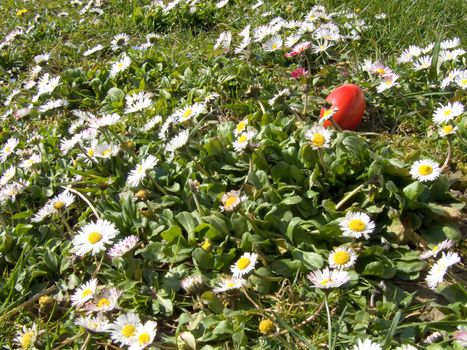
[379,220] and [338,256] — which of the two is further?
[379,220]

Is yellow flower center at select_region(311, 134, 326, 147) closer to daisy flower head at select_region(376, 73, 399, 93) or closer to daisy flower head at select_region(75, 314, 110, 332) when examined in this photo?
daisy flower head at select_region(376, 73, 399, 93)

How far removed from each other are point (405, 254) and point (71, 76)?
2.35 m

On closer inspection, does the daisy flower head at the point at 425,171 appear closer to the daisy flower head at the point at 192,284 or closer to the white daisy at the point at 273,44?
the daisy flower head at the point at 192,284

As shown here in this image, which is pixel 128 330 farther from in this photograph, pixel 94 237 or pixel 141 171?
pixel 141 171

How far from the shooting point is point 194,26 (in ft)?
12.6

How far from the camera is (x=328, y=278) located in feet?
5.32

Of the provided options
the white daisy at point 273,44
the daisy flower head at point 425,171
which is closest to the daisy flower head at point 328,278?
the daisy flower head at point 425,171

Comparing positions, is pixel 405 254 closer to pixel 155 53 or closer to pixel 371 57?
pixel 371 57

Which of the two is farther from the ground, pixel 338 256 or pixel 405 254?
pixel 338 256

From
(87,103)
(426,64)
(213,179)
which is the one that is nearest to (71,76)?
(87,103)

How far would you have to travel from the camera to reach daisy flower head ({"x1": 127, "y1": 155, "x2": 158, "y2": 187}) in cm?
219

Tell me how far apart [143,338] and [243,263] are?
37 cm

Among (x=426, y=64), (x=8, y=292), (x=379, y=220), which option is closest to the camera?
(x=379, y=220)

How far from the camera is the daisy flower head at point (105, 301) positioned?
171 cm
